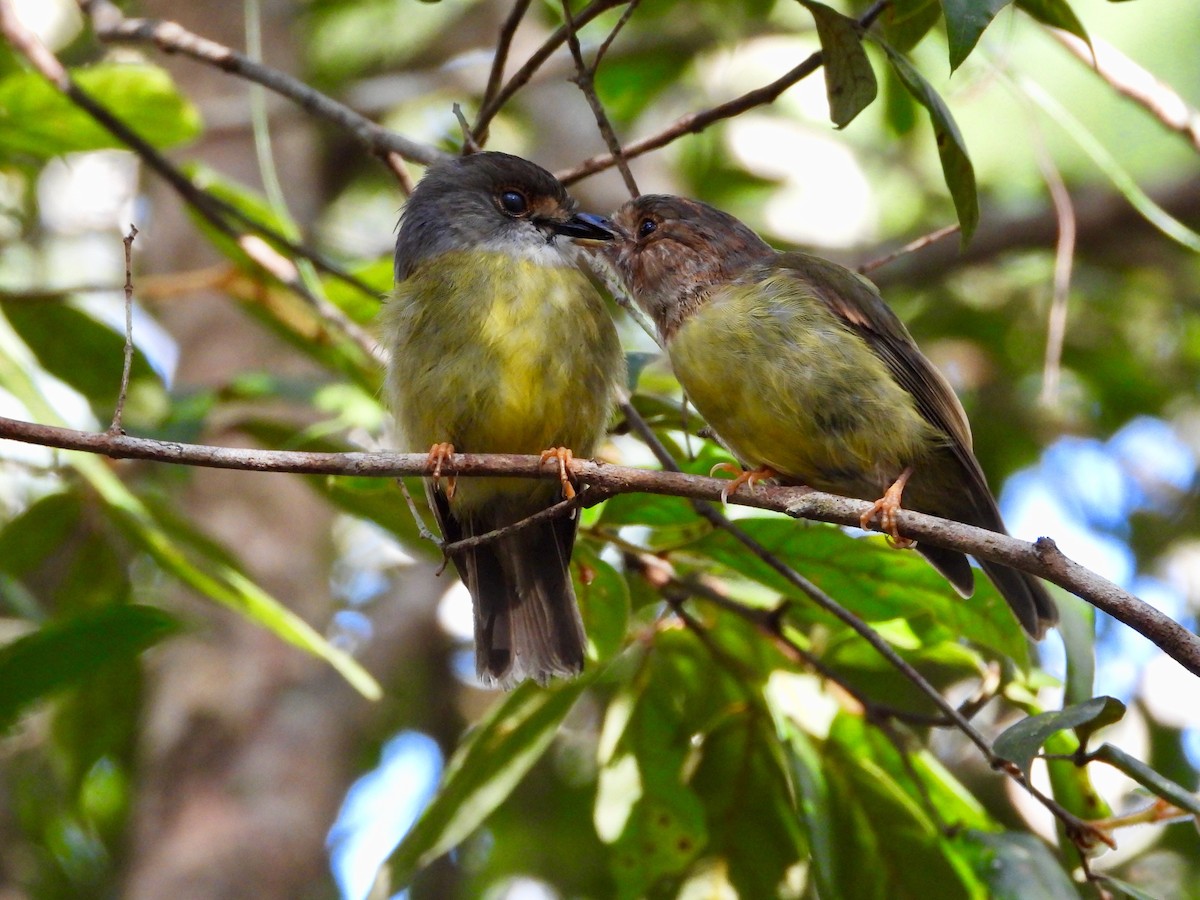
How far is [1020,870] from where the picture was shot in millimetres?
2820

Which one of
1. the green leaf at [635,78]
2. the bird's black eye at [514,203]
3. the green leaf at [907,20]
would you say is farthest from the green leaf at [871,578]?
the green leaf at [635,78]

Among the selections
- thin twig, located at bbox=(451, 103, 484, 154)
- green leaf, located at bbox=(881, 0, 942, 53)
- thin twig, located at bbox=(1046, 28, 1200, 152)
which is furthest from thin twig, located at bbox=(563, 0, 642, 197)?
thin twig, located at bbox=(1046, 28, 1200, 152)

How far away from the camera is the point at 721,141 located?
6785mm

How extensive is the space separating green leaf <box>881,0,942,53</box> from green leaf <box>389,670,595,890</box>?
1572 mm

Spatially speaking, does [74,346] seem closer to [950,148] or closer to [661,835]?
[661,835]

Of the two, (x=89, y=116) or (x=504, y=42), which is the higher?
(x=89, y=116)

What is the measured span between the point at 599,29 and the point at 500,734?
144 inches

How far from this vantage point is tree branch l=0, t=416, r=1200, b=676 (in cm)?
206

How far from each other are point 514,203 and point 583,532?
3.48 feet

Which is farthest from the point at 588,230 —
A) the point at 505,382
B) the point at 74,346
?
the point at 74,346

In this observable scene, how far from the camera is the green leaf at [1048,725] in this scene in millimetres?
2391

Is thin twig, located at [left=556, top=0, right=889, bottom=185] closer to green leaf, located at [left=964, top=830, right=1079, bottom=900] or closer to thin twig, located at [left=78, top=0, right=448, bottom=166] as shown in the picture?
thin twig, located at [left=78, top=0, right=448, bottom=166]

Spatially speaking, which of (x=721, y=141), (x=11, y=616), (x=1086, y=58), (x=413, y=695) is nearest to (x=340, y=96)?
(x=721, y=141)

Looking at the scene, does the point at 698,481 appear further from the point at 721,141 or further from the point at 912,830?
the point at 721,141
